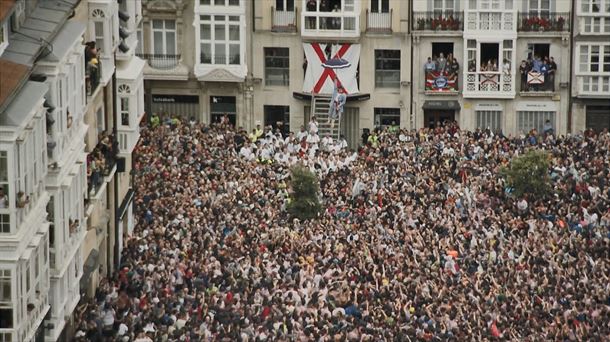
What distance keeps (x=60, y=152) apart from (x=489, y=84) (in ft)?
148

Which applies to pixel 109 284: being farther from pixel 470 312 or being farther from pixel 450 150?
pixel 450 150

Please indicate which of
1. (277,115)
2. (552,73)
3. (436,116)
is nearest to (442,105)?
(436,116)

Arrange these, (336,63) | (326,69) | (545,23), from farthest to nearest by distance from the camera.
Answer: (326,69), (336,63), (545,23)

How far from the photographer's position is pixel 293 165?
112 metres

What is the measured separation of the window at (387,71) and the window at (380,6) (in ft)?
7.84

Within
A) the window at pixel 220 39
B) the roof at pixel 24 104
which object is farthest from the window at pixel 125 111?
the window at pixel 220 39

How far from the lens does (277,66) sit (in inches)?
4838

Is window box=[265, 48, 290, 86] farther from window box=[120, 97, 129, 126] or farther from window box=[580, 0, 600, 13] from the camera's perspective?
window box=[120, 97, 129, 126]

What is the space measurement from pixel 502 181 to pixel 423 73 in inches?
548

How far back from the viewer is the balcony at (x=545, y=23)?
121 m

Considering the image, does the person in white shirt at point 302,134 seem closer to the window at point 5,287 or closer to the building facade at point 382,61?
the building facade at point 382,61

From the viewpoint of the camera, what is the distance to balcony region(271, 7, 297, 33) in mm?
121938

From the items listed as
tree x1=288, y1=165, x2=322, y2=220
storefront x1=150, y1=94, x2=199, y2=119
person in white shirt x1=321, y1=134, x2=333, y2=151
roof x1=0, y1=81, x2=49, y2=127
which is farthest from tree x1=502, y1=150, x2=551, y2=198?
roof x1=0, y1=81, x2=49, y2=127

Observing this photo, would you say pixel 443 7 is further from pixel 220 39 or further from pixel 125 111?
pixel 125 111
